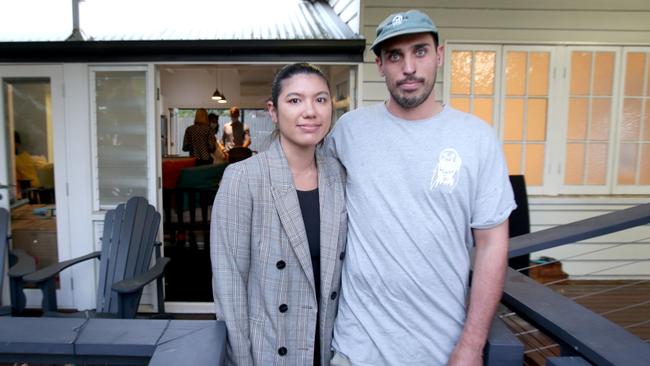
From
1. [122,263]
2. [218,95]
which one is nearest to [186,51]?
[122,263]

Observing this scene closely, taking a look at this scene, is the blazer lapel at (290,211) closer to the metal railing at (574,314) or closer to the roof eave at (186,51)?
the metal railing at (574,314)

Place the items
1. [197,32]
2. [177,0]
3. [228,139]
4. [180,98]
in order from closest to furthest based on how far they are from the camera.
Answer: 1. [197,32]
2. [177,0]
3. [228,139]
4. [180,98]

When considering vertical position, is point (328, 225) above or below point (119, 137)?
below

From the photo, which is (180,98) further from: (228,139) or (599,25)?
(599,25)

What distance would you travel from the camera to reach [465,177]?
45.8 inches

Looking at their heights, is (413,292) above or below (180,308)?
above

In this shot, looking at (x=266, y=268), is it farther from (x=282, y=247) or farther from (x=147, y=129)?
(x=147, y=129)

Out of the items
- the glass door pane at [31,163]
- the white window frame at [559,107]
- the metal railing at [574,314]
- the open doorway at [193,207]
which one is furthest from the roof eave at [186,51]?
the metal railing at [574,314]

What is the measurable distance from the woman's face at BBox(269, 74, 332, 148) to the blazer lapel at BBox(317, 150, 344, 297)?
0.43ft

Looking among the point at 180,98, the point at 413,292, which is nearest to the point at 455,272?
the point at 413,292

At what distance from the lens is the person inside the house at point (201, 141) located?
23.3ft

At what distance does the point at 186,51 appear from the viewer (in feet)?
11.0

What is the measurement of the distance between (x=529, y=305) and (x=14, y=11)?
14.5 ft

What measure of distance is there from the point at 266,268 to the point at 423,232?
1.40ft
